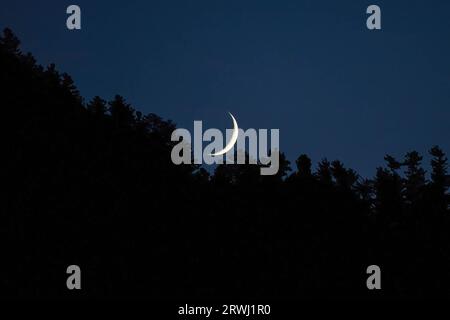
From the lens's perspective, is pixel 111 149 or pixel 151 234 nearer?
pixel 151 234

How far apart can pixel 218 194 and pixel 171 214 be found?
9.14 metres

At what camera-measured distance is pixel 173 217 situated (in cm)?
4144

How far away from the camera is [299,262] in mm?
40094

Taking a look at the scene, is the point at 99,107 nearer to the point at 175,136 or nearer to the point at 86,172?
the point at 175,136

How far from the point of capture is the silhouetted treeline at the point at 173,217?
3111 centimetres

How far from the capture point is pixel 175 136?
197 ft

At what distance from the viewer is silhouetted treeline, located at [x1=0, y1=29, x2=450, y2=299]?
31.1 m

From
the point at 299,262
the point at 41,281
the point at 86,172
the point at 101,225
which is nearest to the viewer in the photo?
the point at 41,281

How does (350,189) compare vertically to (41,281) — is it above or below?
above

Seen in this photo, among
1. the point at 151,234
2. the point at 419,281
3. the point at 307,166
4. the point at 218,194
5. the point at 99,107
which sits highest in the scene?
the point at 99,107
